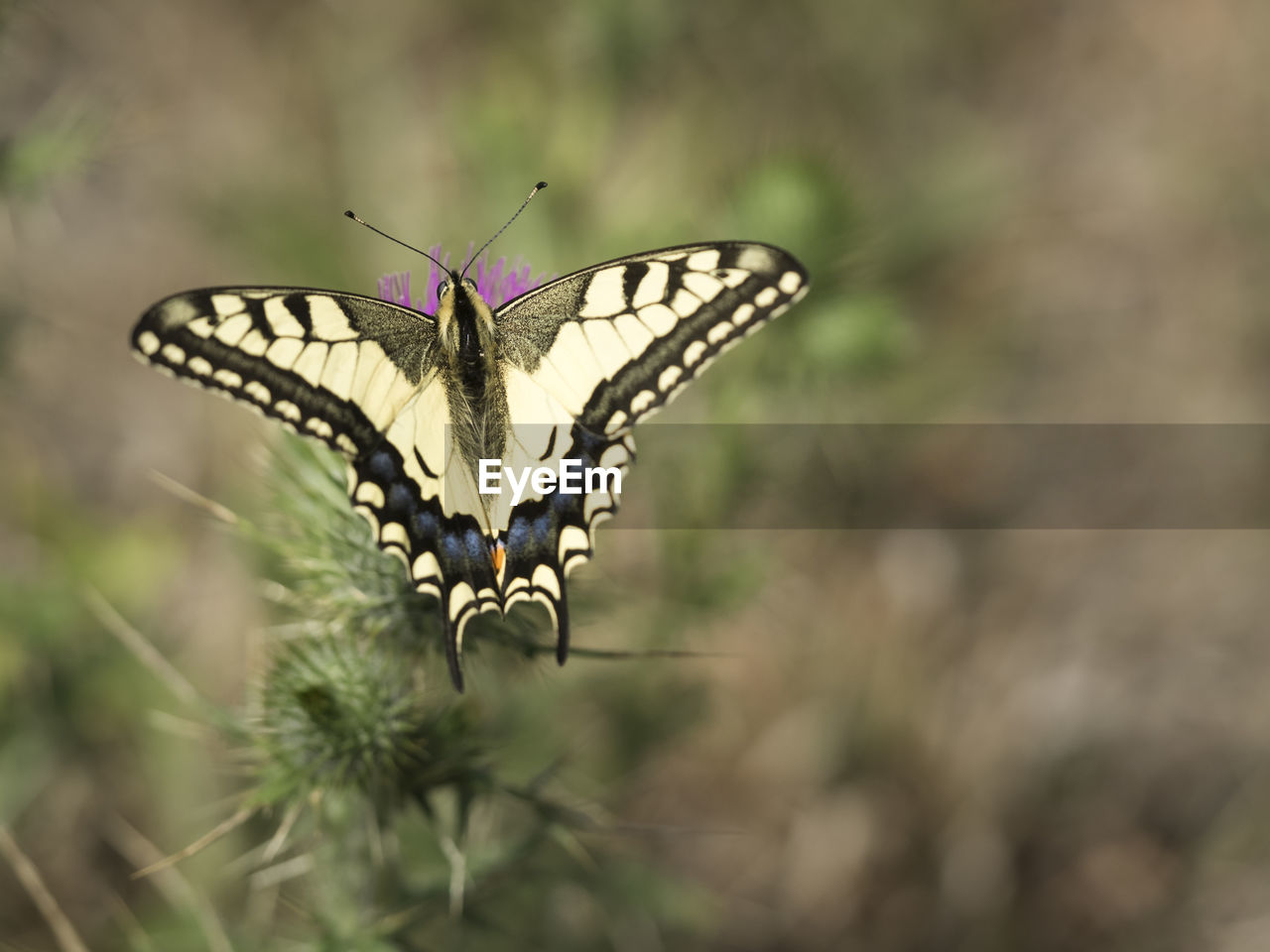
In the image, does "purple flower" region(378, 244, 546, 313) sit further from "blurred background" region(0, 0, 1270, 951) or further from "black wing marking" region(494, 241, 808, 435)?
"blurred background" region(0, 0, 1270, 951)

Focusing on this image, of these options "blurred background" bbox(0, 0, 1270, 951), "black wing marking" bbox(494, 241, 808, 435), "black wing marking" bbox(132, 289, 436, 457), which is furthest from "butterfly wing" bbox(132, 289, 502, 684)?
"blurred background" bbox(0, 0, 1270, 951)

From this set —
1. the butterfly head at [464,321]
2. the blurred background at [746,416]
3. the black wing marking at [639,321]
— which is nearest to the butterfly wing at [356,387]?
the butterfly head at [464,321]

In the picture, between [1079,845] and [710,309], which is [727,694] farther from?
[710,309]

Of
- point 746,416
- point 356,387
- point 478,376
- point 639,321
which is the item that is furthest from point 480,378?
point 746,416

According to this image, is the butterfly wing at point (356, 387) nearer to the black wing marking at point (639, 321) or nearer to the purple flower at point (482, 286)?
the purple flower at point (482, 286)

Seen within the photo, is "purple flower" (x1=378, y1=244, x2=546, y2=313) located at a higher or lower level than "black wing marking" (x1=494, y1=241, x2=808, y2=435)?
higher

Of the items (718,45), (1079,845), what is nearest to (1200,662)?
(1079,845)

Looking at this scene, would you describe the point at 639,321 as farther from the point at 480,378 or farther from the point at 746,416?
the point at 746,416
